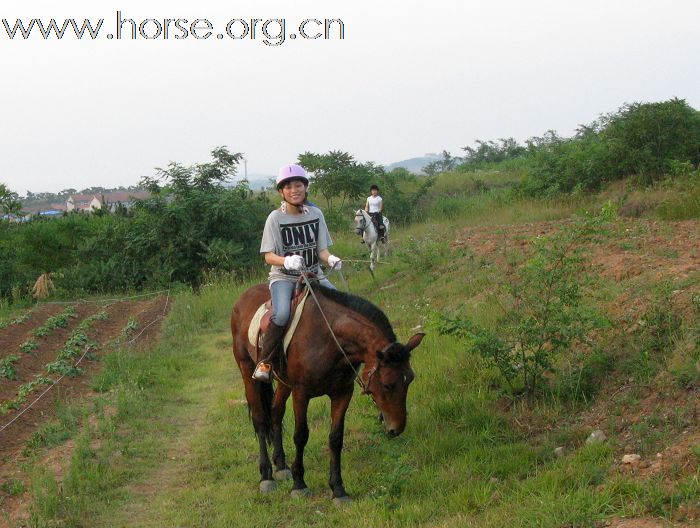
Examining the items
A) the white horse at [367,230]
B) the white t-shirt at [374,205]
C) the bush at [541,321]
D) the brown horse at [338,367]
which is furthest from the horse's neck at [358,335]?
the white t-shirt at [374,205]

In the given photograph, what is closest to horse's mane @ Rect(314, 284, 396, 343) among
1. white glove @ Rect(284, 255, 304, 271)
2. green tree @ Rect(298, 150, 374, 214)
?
white glove @ Rect(284, 255, 304, 271)

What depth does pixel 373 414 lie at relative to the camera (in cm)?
718

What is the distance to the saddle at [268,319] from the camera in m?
5.83

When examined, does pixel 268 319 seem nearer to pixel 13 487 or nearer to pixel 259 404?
pixel 259 404

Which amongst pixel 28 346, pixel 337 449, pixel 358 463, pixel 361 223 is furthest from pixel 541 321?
pixel 361 223

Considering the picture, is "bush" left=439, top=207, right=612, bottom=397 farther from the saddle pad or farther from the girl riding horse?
the saddle pad

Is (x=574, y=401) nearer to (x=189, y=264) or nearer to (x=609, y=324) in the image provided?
(x=609, y=324)

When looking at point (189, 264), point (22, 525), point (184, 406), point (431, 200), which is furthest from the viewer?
point (431, 200)

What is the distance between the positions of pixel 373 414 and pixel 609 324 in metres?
2.45

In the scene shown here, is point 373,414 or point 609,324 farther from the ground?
point 609,324

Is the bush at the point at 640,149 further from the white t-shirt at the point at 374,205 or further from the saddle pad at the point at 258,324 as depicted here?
the saddle pad at the point at 258,324

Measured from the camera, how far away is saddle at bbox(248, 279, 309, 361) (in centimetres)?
583

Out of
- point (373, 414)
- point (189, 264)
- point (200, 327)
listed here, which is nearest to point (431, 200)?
point (189, 264)

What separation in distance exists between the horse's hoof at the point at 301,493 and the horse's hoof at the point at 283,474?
0.41m
